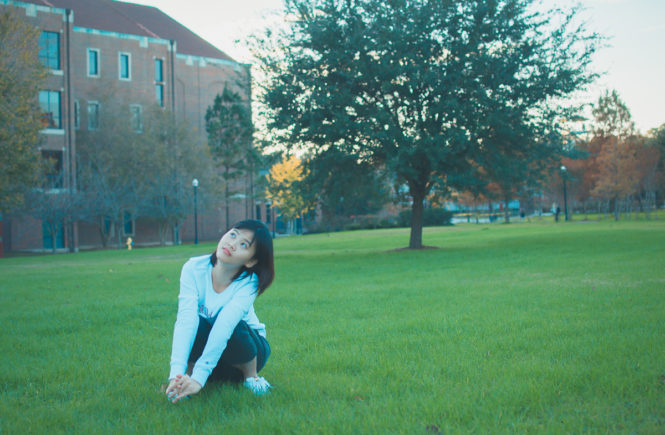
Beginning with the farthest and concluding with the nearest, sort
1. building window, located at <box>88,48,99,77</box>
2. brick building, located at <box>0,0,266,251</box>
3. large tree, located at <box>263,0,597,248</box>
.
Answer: building window, located at <box>88,48,99,77</box>
brick building, located at <box>0,0,266,251</box>
large tree, located at <box>263,0,597,248</box>

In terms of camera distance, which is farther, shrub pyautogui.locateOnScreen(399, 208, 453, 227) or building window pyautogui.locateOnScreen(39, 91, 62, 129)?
shrub pyautogui.locateOnScreen(399, 208, 453, 227)

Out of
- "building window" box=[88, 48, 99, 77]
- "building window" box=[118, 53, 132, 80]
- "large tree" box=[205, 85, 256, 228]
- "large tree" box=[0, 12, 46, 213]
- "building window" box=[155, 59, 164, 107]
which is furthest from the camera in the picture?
"large tree" box=[205, 85, 256, 228]

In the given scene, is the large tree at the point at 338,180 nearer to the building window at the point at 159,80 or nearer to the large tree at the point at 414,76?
the large tree at the point at 414,76

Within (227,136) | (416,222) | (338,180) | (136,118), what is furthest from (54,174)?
(416,222)

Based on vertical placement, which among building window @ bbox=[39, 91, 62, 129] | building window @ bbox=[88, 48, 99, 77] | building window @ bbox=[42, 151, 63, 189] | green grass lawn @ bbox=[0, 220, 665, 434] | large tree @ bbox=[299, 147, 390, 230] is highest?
building window @ bbox=[88, 48, 99, 77]

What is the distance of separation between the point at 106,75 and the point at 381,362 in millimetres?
44286

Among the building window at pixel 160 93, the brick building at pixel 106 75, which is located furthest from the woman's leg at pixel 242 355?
the building window at pixel 160 93

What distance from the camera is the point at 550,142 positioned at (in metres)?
20.5

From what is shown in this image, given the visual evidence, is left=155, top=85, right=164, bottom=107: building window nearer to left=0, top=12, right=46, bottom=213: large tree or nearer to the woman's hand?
left=0, top=12, right=46, bottom=213: large tree

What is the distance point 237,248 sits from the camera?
154 inches

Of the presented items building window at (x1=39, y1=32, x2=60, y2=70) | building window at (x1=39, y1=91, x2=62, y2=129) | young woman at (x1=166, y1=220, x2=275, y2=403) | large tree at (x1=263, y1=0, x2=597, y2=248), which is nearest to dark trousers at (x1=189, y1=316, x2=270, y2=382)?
young woman at (x1=166, y1=220, x2=275, y2=403)

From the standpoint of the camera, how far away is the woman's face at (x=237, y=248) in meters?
3.89

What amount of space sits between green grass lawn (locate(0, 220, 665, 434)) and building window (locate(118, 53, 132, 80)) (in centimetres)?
3796

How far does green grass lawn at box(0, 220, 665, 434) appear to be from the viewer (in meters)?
3.39
